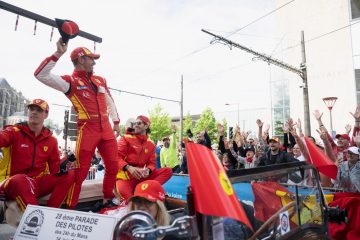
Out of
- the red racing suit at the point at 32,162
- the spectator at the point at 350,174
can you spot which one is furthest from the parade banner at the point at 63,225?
the spectator at the point at 350,174

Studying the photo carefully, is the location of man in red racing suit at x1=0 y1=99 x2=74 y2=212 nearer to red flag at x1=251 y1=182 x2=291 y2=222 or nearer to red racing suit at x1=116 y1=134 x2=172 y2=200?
red racing suit at x1=116 y1=134 x2=172 y2=200

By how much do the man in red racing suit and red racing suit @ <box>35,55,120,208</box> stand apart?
0.99 feet

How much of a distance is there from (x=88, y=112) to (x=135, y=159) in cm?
96

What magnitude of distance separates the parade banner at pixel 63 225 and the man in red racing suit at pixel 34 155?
996mm

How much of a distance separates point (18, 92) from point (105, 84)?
89936 millimetres

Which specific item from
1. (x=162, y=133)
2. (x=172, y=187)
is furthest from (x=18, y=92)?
(x=172, y=187)

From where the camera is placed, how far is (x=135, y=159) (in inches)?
155

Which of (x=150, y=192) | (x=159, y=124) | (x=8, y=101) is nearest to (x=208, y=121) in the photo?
(x=159, y=124)

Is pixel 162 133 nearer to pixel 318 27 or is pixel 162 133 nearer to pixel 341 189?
pixel 318 27

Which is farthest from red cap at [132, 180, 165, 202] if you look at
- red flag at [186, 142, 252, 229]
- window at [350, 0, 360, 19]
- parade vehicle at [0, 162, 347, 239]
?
window at [350, 0, 360, 19]

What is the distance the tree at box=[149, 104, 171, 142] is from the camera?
139ft

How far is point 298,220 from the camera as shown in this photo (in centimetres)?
185

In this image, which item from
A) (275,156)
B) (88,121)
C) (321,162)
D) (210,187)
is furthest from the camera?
(275,156)

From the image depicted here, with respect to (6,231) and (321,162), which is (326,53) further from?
(6,231)
